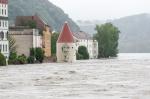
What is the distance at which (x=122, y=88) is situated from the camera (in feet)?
163

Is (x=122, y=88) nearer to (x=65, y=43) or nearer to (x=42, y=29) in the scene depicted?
(x=65, y=43)

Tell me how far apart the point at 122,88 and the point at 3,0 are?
3686 inches

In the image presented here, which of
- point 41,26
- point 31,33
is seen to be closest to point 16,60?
point 31,33

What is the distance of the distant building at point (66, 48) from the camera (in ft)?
531

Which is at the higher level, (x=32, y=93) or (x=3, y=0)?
(x=3, y=0)

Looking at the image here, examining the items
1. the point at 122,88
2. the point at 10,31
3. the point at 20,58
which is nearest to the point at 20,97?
the point at 122,88

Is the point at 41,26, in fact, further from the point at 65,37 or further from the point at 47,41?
the point at 65,37

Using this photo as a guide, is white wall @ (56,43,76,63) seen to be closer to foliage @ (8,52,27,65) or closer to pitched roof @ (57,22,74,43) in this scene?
pitched roof @ (57,22,74,43)

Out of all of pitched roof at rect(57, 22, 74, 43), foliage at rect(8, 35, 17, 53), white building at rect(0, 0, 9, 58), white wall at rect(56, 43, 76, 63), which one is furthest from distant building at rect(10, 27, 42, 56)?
white building at rect(0, 0, 9, 58)

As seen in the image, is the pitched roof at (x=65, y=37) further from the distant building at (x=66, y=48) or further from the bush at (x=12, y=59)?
the bush at (x=12, y=59)

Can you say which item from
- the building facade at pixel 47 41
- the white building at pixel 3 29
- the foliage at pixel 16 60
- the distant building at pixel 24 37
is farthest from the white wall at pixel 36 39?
the foliage at pixel 16 60

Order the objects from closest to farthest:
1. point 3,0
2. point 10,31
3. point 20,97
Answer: point 20,97 → point 3,0 → point 10,31

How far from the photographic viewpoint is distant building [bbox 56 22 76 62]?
16188cm

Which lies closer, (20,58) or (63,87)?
(63,87)
